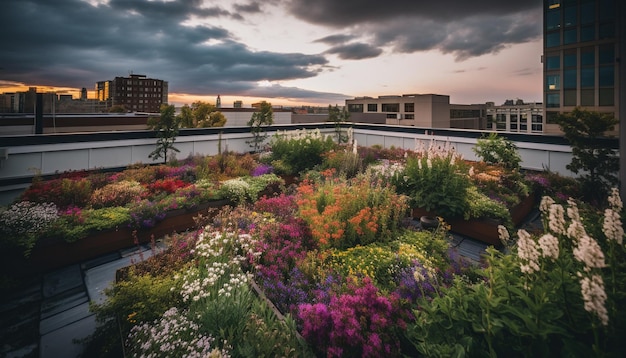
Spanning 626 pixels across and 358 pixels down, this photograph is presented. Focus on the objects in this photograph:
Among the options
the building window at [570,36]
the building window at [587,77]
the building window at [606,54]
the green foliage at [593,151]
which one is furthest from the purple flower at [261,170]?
the building window at [570,36]

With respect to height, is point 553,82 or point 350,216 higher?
point 553,82

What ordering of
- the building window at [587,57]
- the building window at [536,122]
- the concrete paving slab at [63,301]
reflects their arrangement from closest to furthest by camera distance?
the concrete paving slab at [63,301] < the building window at [587,57] < the building window at [536,122]

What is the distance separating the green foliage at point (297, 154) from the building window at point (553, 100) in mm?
51945

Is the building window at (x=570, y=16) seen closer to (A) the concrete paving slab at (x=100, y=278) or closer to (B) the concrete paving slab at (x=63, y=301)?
(A) the concrete paving slab at (x=100, y=278)

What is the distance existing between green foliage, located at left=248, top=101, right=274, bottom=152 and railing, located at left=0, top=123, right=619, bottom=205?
0.23 m

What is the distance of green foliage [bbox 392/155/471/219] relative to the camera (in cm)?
504

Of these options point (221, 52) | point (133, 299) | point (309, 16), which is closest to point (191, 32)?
point (221, 52)

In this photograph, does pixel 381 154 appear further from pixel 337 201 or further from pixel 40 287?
pixel 40 287

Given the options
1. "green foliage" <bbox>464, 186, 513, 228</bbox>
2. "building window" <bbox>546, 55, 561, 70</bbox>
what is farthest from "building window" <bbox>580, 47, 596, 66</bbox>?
A: "green foliage" <bbox>464, 186, 513, 228</bbox>

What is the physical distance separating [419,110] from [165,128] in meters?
63.5

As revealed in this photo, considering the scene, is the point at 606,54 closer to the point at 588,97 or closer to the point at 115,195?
the point at 588,97

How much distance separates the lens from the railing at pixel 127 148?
6438 millimetres

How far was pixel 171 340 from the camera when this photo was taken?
86.2 inches

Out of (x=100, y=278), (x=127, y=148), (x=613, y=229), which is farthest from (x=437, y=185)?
(x=127, y=148)
